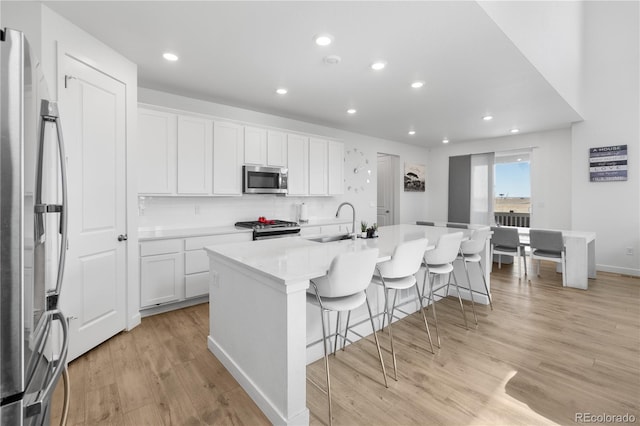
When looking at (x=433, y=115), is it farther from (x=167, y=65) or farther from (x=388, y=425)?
(x=388, y=425)

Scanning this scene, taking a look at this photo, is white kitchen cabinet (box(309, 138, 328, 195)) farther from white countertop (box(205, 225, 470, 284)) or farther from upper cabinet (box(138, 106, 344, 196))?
white countertop (box(205, 225, 470, 284))

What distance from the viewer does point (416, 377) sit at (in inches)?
82.3

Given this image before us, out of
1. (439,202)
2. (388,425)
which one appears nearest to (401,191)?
(439,202)

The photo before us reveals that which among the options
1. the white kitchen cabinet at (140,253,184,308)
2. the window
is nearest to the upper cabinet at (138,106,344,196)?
the white kitchen cabinet at (140,253,184,308)

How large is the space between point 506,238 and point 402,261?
3610mm

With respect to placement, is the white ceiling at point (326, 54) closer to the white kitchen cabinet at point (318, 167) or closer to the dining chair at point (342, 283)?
the white kitchen cabinet at point (318, 167)

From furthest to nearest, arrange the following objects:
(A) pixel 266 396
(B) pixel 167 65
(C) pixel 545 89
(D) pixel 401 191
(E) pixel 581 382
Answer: (D) pixel 401 191, (C) pixel 545 89, (B) pixel 167 65, (E) pixel 581 382, (A) pixel 266 396

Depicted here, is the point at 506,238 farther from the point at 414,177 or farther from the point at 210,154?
the point at 210,154

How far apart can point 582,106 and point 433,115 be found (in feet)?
8.87

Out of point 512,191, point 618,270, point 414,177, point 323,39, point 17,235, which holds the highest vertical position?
point 323,39

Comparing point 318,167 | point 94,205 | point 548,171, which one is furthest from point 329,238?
point 548,171

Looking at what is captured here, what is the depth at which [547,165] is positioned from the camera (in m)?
5.90

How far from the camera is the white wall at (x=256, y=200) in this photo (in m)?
3.71

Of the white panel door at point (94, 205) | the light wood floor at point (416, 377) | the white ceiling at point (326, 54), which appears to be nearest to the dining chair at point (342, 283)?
the light wood floor at point (416, 377)
